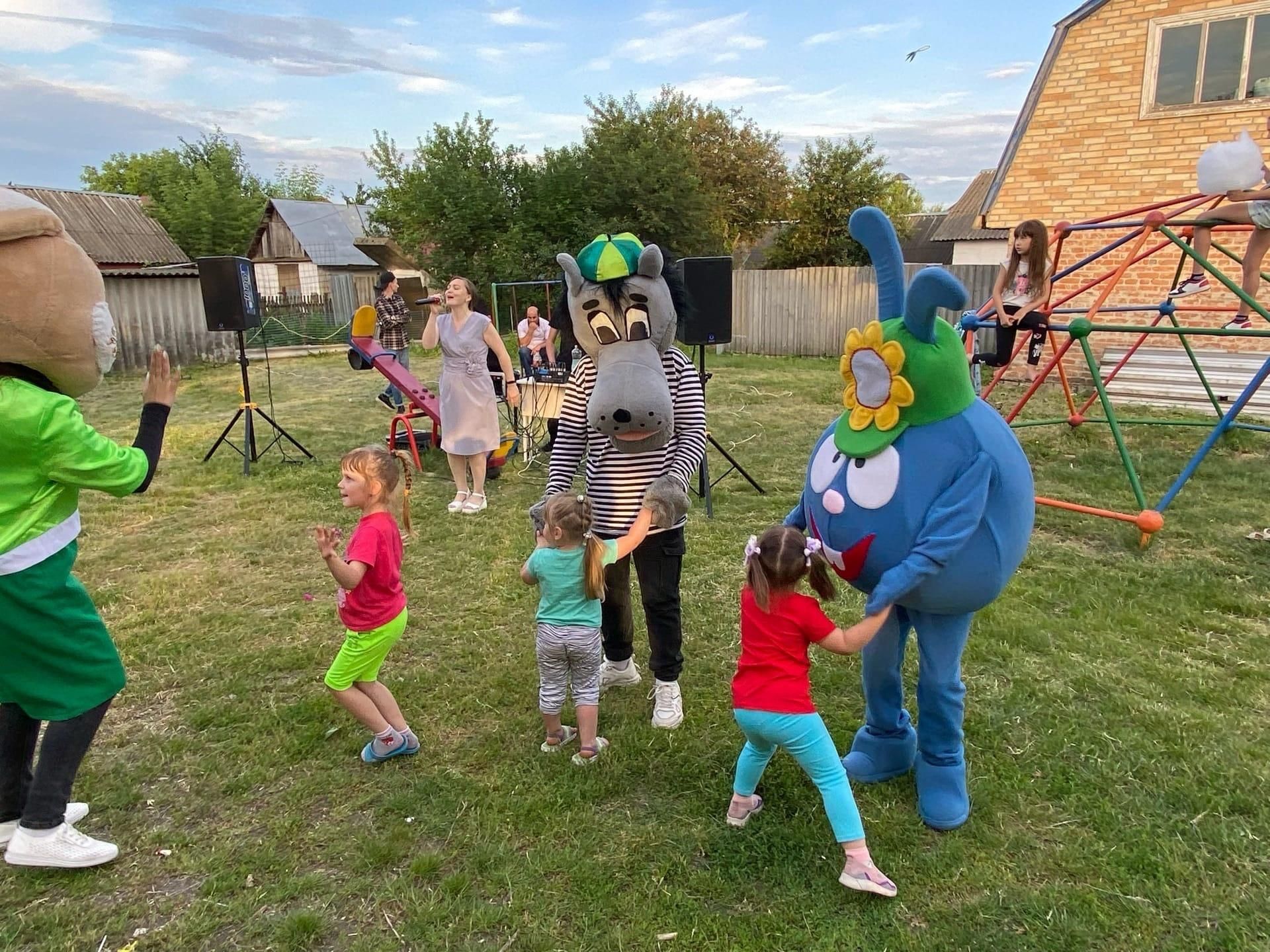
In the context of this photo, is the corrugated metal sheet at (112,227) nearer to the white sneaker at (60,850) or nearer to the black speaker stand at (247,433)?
the black speaker stand at (247,433)

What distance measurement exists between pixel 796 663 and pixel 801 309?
1578 cm

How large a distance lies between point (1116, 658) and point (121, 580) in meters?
5.84

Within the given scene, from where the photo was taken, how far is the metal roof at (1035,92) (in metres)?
11.1

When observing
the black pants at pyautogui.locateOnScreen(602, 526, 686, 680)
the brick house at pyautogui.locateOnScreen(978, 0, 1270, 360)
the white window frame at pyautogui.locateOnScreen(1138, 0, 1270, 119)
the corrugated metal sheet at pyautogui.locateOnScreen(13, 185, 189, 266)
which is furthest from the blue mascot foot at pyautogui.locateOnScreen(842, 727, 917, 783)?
the corrugated metal sheet at pyautogui.locateOnScreen(13, 185, 189, 266)

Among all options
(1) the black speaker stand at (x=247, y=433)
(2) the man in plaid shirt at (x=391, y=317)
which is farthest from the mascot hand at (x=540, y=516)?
(2) the man in plaid shirt at (x=391, y=317)

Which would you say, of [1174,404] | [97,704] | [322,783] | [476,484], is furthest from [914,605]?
[1174,404]

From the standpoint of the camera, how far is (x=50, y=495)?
98.0 inches

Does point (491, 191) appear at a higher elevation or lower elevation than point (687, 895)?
higher

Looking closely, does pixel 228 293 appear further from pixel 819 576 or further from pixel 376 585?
pixel 819 576

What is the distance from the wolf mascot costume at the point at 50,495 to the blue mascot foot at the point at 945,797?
269cm

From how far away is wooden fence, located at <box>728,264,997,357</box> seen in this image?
16.8 metres

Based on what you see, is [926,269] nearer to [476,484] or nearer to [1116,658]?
[1116,658]

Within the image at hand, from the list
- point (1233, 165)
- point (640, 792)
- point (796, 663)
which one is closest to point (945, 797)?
point (796, 663)

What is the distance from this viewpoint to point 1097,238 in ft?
37.7
